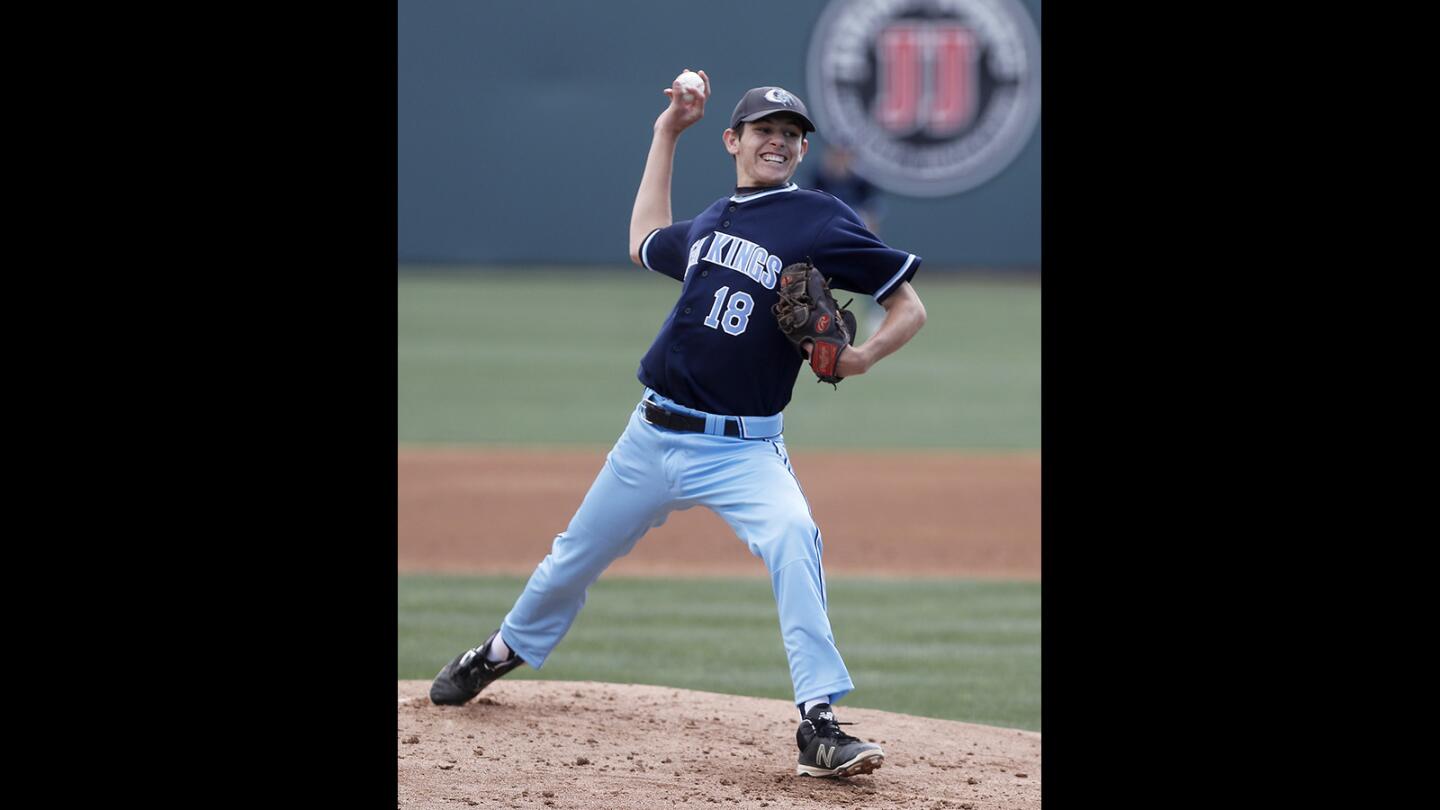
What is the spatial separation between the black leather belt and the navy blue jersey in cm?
3

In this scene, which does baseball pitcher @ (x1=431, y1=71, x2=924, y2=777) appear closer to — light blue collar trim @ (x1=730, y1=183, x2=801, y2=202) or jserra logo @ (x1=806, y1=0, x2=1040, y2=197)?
light blue collar trim @ (x1=730, y1=183, x2=801, y2=202)

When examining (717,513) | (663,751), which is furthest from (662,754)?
(717,513)

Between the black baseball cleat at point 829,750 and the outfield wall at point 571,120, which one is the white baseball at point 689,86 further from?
the outfield wall at point 571,120

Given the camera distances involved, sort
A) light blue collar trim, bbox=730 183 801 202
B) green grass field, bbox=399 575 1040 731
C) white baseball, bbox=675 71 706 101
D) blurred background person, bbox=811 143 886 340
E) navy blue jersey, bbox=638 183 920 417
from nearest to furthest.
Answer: navy blue jersey, bbox=638 183 920 417 < light blue collar trim, bbox=730 183 801 202 < white baseball, bbox=675 71 706 101 < green grass field, bbox=399 575 1040 731 < blurred background person, bbox=811 143 886 340

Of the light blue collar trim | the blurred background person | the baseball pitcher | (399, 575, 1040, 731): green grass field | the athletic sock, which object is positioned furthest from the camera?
the blurred background person

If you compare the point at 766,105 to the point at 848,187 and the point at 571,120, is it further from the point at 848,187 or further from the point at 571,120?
the point at 571,120

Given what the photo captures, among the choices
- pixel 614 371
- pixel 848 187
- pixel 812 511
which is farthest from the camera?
pixel 848 187

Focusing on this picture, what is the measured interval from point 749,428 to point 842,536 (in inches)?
203

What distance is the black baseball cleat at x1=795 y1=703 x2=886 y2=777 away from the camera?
376cm

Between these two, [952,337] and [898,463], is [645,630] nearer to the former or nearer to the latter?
[898,463]

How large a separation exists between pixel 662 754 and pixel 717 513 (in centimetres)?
68

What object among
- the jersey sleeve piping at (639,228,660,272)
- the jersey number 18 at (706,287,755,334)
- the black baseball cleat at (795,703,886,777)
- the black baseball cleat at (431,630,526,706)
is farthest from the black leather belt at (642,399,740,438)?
the black baseball cleat at (431,630,526,706)

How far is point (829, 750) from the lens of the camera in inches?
149
